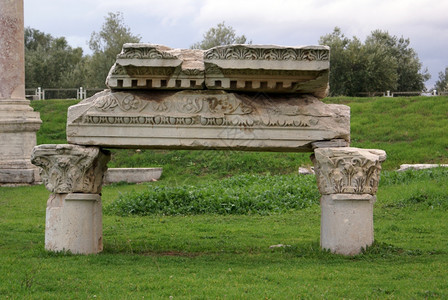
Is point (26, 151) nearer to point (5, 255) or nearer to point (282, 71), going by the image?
point (5, 255)

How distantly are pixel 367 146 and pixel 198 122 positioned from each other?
Result: 1276 cm

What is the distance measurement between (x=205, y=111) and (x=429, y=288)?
123 inches

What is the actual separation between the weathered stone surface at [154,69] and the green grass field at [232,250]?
80.0 inches

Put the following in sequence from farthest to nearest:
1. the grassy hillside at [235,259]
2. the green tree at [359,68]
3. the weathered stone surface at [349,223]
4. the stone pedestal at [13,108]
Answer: the green tree at [359,68]
the stone pedestal at [13,108]
the weathered stone surface at [349,223]
the grassy hillside at [235,259]

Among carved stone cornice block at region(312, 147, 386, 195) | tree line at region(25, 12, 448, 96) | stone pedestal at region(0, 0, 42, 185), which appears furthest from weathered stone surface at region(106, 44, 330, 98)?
tree line at region(25, 12, 448, 96)

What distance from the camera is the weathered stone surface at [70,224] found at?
22.3 ft

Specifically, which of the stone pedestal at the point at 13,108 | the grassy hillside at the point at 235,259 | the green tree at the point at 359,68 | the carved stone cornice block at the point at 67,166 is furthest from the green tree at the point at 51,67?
the carved stone cornice block at the point at 67,166

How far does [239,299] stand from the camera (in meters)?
4.95

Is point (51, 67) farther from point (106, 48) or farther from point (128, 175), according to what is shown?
point (128, 175)

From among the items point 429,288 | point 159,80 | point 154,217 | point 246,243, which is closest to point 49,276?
point 159,80

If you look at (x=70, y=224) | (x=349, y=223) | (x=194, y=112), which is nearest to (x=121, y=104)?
(x=194, y=112)

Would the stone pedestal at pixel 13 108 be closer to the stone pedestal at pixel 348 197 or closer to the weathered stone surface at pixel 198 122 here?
the weathered stone surface at pixel 198 122

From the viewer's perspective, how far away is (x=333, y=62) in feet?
108

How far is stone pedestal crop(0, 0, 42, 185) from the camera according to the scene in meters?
15.5
